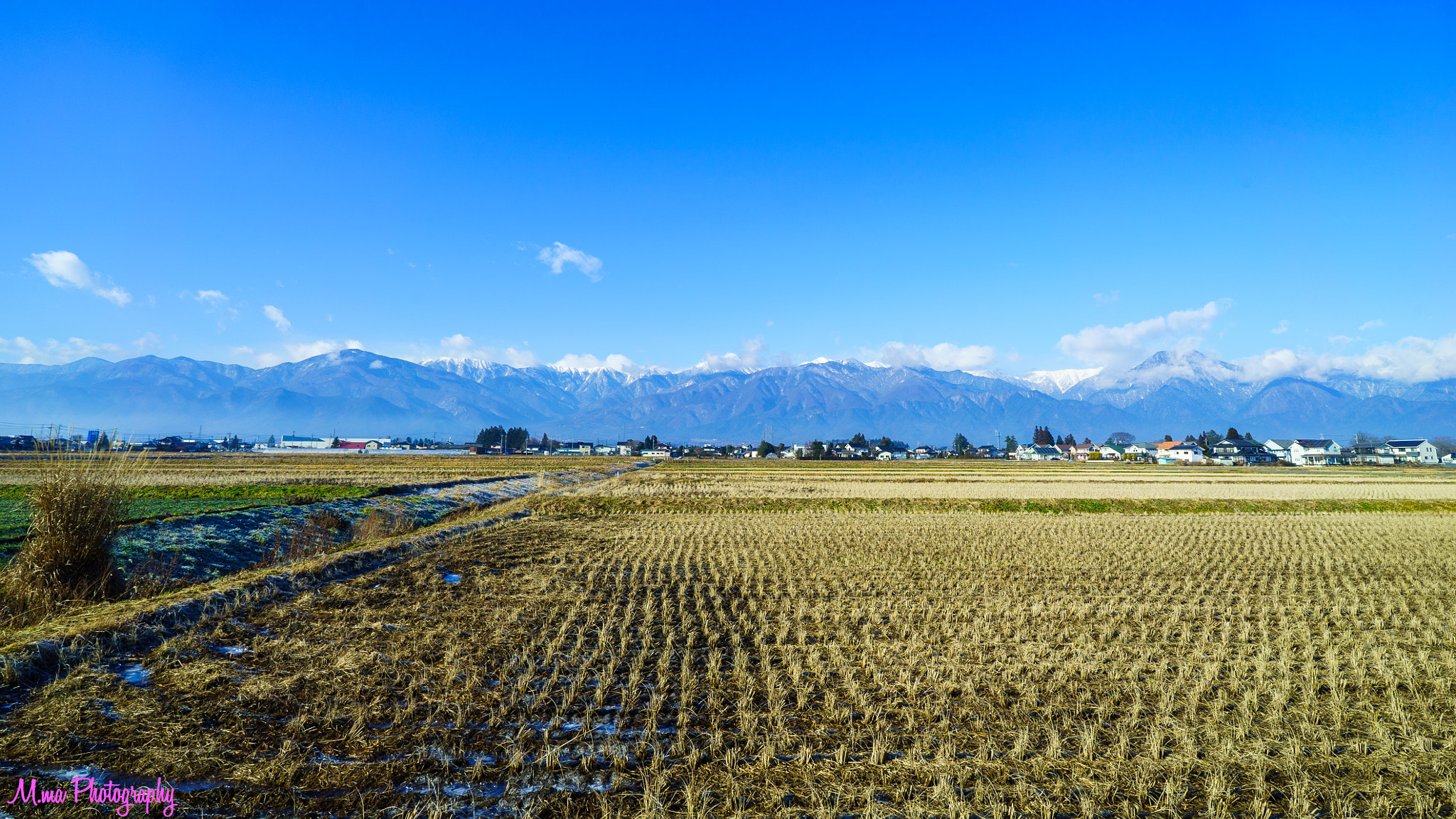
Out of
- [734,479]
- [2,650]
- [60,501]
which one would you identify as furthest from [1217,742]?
[734,479]

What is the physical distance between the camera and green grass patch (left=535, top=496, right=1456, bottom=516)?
1237 inches

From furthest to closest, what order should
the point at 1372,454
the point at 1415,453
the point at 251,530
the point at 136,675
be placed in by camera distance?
the point at 1372,454
the point at 1415,453
the point at 251,530
the point at 136,675

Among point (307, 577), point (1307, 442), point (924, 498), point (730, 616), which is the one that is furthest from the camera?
point (1307, 442)

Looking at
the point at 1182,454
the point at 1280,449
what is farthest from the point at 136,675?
the point at 1280,449

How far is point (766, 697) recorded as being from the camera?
742cm

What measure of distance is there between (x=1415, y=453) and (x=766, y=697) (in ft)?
561

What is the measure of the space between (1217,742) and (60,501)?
16.0m

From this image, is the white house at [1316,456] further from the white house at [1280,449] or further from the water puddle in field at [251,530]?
the water puddle in field at [251,530]

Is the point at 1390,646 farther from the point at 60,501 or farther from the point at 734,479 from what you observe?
the point at 734,479

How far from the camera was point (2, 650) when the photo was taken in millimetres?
7230

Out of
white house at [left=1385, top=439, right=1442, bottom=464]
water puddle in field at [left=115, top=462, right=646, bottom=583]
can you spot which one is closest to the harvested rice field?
water puddle in field at [left=115, top=462, right=646, bottom=583]

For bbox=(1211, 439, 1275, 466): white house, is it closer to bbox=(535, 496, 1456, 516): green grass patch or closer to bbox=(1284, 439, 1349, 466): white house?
bbox=(1284, 439, 1349, 466): white house

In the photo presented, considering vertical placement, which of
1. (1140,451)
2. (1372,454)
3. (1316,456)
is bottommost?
(1316,456)

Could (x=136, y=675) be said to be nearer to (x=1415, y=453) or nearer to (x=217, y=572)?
(x=217, y=572)
